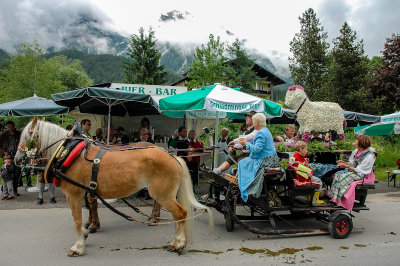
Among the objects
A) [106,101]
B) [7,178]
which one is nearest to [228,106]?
[106,101]

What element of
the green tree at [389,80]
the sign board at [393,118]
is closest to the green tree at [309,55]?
the green tree at [389,80]

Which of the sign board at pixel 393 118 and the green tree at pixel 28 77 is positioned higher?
the green tree at pixel 28 77

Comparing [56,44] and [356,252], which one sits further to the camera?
[56,44]

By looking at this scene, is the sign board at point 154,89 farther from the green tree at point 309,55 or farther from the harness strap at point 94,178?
the green tree at point 309,55

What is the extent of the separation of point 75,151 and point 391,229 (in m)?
5.92

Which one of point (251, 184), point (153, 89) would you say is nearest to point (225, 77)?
point (153, 89)

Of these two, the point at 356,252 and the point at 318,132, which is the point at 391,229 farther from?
the point at 318,132

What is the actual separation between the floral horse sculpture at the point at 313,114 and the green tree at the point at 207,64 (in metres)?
18.9

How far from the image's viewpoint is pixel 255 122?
494 cm

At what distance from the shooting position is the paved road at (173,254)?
4.02m

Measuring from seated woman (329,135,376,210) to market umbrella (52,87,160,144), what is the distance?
184 inches

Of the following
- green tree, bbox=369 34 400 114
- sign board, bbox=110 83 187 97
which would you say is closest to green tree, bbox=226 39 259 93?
green tree, bbox=369 34 400 114

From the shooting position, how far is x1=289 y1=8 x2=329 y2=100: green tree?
3180cm

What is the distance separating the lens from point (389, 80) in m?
20.7
